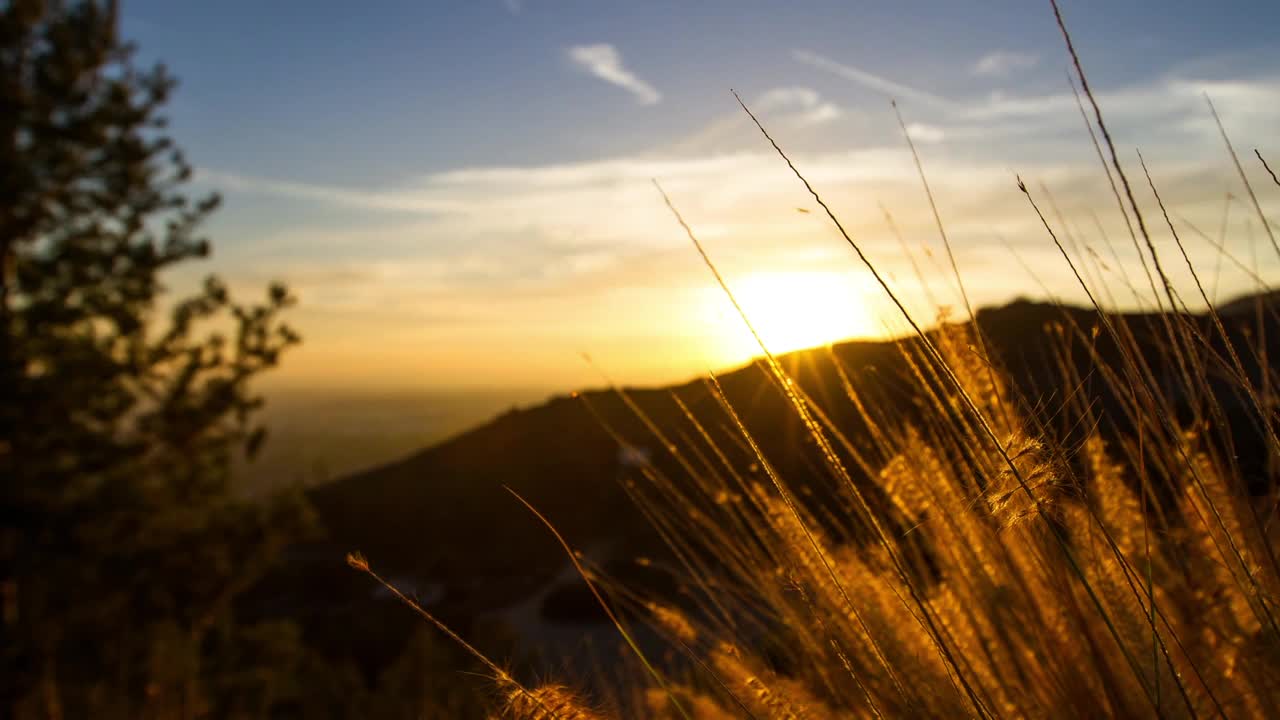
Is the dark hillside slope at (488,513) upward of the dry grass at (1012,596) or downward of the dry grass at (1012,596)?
downward

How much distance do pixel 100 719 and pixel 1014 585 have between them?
22.5 feet

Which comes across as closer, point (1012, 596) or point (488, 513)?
point (1012, 596)

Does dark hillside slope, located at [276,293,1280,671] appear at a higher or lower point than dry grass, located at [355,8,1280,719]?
lower

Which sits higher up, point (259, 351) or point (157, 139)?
point (157, 139)

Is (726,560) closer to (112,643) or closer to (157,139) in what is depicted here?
(112,643)

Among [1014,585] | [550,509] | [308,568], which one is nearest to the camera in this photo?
[1014,585]

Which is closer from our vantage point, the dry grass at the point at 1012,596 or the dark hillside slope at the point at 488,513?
the dry grass at the point at 1012,596

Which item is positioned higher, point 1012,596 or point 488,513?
point 1012,596

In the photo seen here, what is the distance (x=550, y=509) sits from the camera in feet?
51.9

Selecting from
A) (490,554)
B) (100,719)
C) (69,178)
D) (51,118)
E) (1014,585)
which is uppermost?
(51,118)

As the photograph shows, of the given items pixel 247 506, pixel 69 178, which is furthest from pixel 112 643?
pixel 69 178

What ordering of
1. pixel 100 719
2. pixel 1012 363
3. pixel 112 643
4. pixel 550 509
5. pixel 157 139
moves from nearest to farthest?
pixel 1012 363 < pixel 100 719 < pixel 112 643 < pixel 157 139 < pixel 550 509

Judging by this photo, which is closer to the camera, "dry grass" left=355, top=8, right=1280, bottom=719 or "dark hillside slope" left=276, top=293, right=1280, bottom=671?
"dry grass" left=355, top=8, right=1280, bottom=719

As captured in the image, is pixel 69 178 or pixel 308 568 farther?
pixel 308 568
